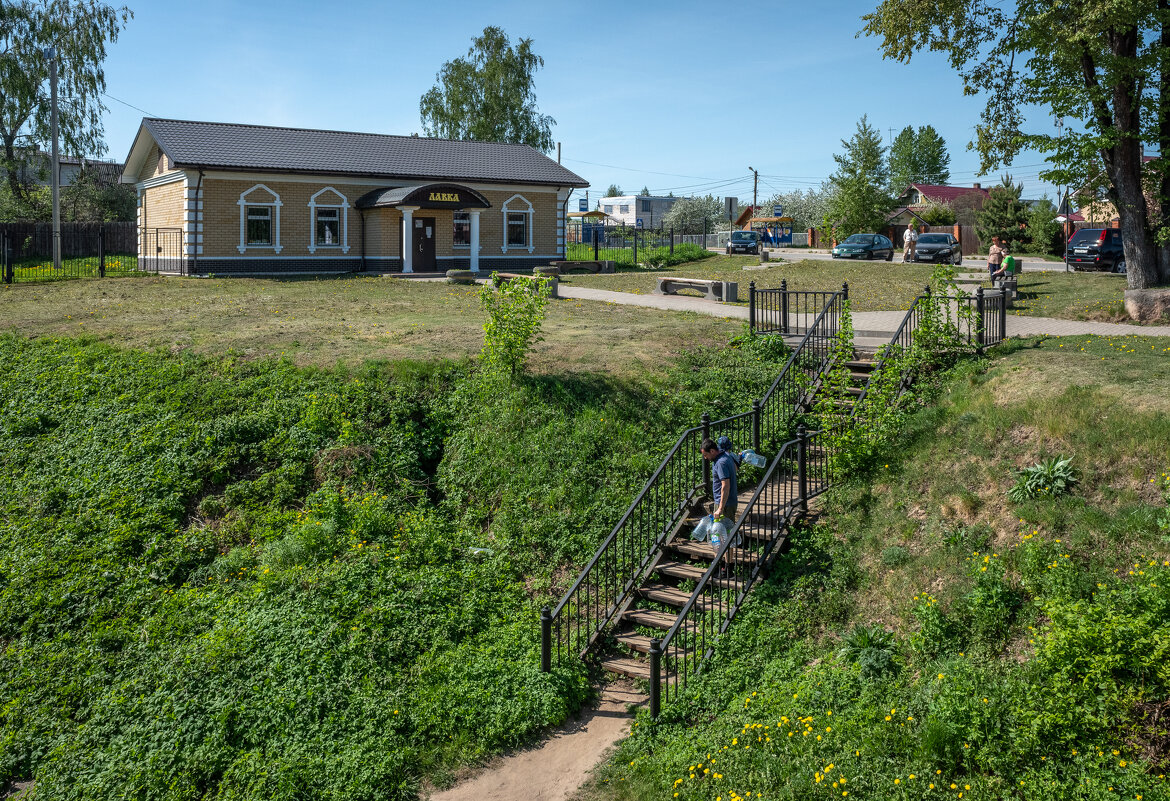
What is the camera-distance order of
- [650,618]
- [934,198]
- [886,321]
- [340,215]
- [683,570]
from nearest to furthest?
[650,618]
[683,570]
[886,321]
[340,215]
[934,198]

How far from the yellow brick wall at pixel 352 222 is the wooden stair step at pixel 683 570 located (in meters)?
25.2

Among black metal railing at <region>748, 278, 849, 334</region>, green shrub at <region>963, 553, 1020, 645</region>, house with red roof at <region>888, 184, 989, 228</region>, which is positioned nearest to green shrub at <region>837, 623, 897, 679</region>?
green shrub at <region>963, 553, 1020, 645</region>

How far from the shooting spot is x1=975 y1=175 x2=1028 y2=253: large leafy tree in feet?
163

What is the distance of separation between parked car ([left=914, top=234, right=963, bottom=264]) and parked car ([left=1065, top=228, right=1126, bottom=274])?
15.6 ft

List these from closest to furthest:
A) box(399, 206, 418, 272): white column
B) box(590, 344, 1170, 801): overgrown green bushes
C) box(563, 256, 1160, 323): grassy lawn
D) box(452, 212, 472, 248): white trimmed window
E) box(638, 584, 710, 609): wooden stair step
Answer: box(590, 344, 1170, 801): overgrown green bushes, box(638, 584, 710, 609): wooden stair step, box(563, 256, 1160, 323): grassy lawn, box(399, 206, 418, 272): white column, box(452, 212, 472, 248): white trimmed window

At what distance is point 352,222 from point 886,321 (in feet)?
70.9

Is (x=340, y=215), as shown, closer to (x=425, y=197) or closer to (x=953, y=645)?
(x=425, y=197)

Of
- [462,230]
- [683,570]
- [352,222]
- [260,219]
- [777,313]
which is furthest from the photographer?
[462,230]

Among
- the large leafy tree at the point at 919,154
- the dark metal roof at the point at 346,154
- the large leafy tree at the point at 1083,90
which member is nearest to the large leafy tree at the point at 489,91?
the dark metal roof at the point at 346,154

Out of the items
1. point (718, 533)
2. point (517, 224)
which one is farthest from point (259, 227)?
point (718, 533)

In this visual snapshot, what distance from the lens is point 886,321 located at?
17.6 metres

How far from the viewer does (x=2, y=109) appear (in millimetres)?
42625

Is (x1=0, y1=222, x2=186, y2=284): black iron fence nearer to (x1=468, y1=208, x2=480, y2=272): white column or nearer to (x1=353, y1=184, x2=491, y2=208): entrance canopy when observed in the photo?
(x1=353, y1=184, x2=491, y2=208): entrance canopy

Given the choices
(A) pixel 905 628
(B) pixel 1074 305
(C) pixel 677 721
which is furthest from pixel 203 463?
(B) pixel 1074 305
